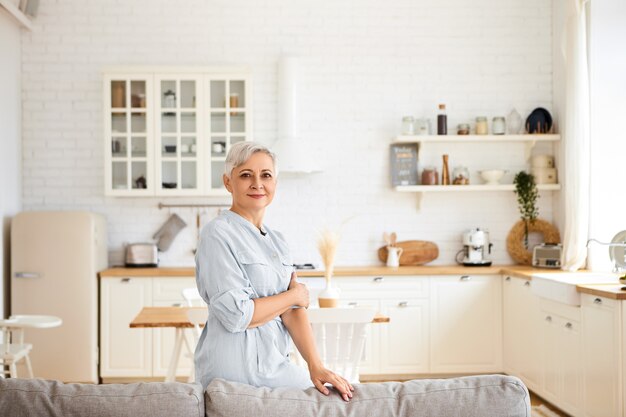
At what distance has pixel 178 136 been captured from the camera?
6.25m

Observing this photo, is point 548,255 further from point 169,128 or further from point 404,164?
point 169,128

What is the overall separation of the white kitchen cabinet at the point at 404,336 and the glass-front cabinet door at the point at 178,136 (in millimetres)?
1903

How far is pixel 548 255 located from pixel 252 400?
15.3 feet

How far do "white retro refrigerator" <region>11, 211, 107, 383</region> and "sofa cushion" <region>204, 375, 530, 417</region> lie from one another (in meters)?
4.18

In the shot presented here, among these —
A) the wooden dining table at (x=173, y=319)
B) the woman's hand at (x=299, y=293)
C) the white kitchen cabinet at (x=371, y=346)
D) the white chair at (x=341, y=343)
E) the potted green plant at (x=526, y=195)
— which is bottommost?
the white kitchen cabinet at (x=371, y=346)

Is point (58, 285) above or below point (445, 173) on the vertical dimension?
below

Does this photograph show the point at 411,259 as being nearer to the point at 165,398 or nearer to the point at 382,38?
the point at 382,38

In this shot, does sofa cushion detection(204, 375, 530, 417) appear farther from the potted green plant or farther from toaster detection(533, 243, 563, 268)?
the potted green plant

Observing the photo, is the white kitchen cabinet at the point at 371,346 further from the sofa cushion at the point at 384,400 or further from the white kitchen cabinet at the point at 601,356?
the sofa cushion at the point at 384,400

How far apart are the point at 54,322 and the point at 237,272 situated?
120 inches

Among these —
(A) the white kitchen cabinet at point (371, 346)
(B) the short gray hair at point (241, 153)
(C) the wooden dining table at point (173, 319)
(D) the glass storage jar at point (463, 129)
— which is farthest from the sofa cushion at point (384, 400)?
(D) the glass storage jar at point (463, 129)

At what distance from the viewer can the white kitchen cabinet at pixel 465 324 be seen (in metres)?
6.09

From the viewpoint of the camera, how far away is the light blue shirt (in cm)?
213

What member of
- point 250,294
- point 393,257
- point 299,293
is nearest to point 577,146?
point 393,257
